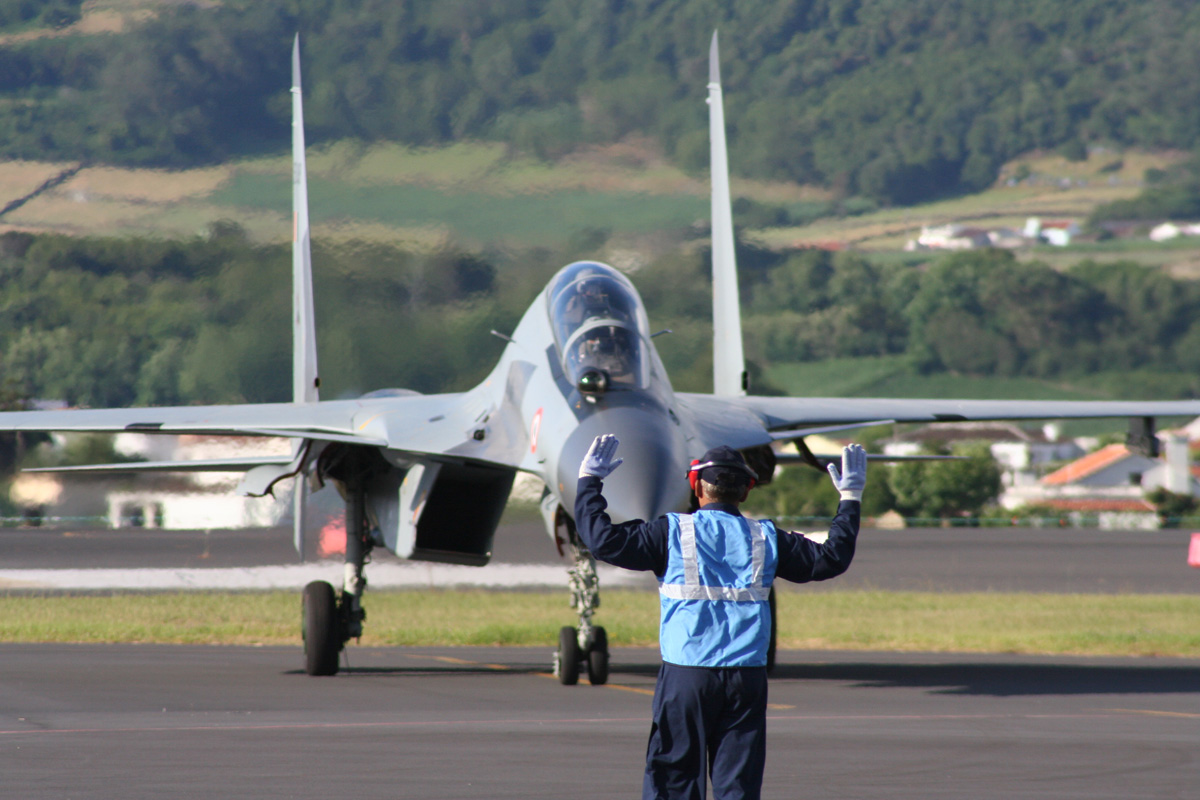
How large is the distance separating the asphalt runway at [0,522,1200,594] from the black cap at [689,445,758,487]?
17988 millimetres

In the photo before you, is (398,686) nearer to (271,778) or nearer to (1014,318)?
(271,778)

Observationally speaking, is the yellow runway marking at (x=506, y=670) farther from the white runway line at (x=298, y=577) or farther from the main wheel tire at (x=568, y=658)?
the white runway line at (x=298, y=577)

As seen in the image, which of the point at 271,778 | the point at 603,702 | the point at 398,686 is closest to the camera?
the point at 271,778

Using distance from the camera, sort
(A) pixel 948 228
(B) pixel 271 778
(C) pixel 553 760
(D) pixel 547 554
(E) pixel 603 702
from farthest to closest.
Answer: (A) pixel 948 228, (D) pixel 547 554, (E) pixel 603 702, (C) pixel 553 760, (B) pixel 271 778

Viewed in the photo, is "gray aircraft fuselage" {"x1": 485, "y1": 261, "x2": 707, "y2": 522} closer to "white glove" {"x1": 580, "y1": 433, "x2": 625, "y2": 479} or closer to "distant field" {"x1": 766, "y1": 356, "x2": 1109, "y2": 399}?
"white glove" {"x1": 580, "y1": 433, "x2": 625, "y2": 479}

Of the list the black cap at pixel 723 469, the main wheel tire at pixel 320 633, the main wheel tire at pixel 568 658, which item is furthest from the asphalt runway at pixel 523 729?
the black cap at pixel 723 469

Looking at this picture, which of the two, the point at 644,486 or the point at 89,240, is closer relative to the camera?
the point at 644,486

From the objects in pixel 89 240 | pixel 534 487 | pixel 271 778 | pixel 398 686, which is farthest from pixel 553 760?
pixel 89 240

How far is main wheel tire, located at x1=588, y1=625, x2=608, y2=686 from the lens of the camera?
12703 mm

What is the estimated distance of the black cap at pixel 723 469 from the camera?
18.5 ft

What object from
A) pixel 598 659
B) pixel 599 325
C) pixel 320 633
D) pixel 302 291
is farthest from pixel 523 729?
pixel 302 291

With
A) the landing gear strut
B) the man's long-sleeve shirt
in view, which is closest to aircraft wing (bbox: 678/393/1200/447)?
the landing gear strut

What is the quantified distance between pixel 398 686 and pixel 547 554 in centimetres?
1990

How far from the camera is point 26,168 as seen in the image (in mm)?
28141
